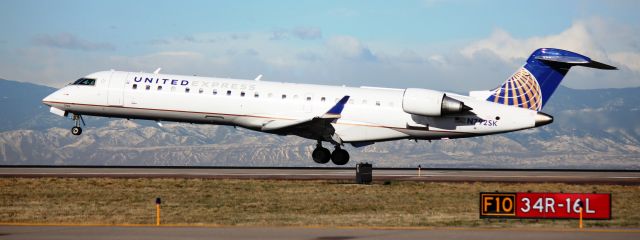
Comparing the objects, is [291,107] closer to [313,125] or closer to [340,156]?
[313,125]

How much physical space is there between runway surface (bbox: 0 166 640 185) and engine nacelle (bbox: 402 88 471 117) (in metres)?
2.91

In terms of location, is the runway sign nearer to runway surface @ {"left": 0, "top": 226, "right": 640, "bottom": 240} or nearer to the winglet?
runway surface @ {"left": 0, "top": 226, "right": 640, "bottom": 240}

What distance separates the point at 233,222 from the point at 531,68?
24.0m

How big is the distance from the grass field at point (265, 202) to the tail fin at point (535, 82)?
7703 mm

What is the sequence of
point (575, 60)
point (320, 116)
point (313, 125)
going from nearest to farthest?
point (575, 60)
point (320, 116)
point (313, 125)

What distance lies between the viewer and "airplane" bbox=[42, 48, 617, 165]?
46.6 metres

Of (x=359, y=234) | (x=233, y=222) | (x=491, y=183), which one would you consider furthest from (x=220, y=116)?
(x=359, y=234)

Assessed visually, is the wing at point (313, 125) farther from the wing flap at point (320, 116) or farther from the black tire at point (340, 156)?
the black tire at point (340, 156)

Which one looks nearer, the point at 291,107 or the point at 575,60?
the point at 575,60

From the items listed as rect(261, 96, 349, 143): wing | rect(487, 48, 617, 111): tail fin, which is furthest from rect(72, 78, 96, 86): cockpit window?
rect(487, 48, 617, 111): tail fin

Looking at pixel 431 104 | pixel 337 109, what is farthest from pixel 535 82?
pixel 337 109

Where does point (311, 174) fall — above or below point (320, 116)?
below

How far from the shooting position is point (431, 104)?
150ft

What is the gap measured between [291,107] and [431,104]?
642 cm
